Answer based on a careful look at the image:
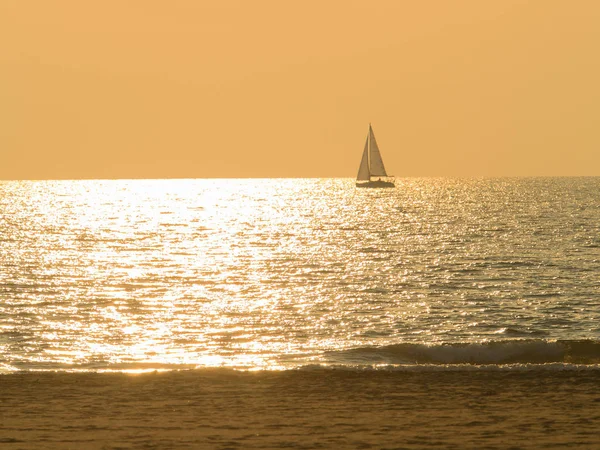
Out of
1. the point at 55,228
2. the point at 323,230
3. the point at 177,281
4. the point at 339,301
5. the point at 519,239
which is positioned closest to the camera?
the point at 339,301

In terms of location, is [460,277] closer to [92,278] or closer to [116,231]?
[92,278]

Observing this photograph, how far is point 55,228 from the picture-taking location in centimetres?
12000

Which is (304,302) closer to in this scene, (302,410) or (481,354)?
(481,354)

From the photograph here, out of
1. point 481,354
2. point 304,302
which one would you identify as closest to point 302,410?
point 481,354

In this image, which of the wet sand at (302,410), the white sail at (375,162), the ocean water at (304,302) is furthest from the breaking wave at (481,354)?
the white sail at (375,162)

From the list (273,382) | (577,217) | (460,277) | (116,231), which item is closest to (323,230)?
(116,231)

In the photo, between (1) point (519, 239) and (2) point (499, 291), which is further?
(1) point (519, 239)

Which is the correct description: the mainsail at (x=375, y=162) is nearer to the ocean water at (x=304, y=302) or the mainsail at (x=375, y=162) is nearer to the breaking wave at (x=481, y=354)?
the ocean water at (x=304, y=302)

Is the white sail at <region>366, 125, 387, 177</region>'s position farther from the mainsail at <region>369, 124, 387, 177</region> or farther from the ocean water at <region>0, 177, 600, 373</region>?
the ocean water at <region>0, 177, 600, 373</region>

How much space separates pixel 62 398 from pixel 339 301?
25908 mm

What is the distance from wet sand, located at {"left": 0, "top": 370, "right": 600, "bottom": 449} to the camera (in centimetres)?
1502

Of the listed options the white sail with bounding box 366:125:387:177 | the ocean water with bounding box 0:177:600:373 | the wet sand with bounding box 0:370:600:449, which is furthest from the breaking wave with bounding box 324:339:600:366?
the white sail with bounding box 366:125:387:177

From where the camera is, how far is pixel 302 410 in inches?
690

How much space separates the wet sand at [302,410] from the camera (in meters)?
15.0
